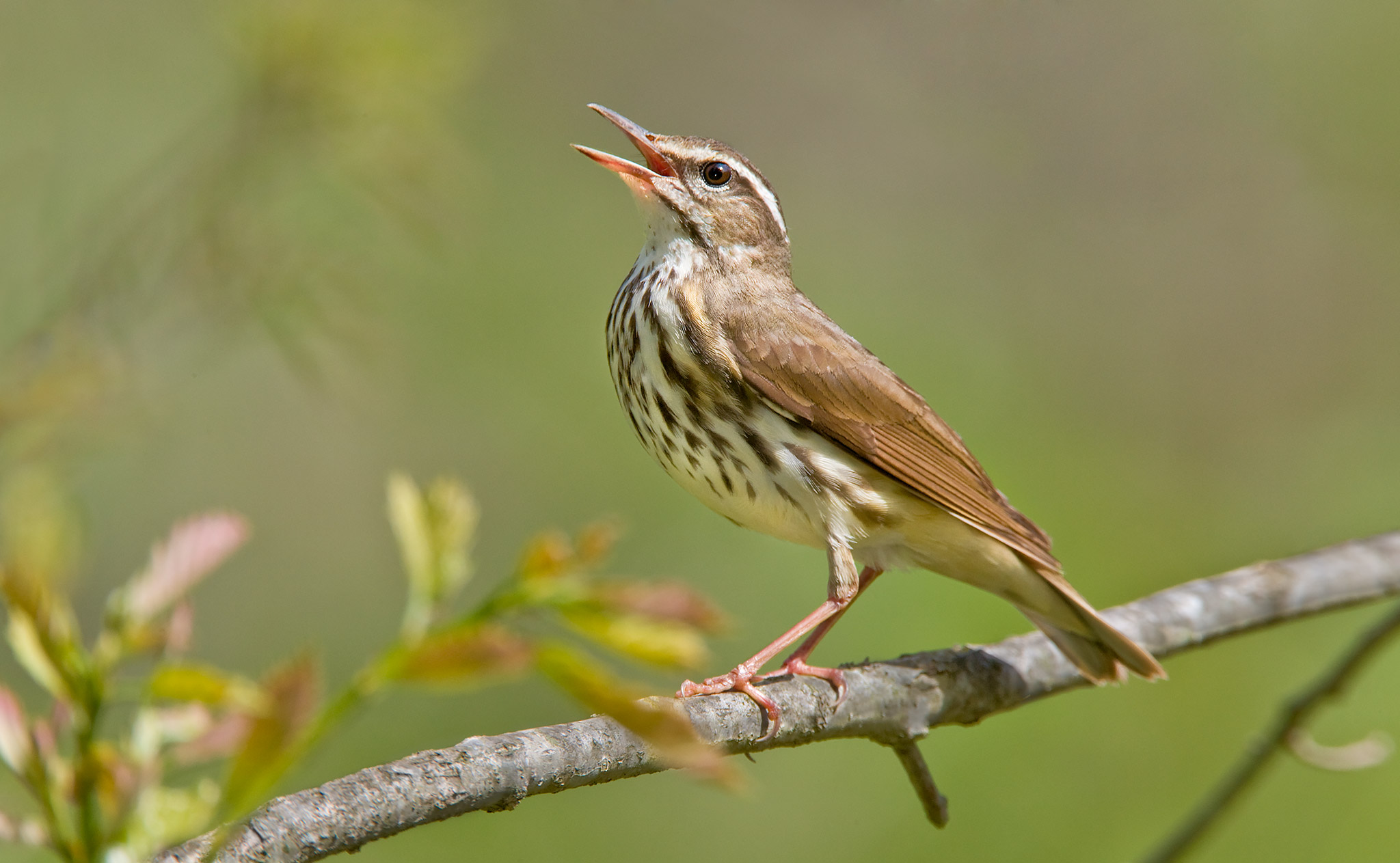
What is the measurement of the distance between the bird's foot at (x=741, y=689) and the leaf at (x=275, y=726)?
2139mm

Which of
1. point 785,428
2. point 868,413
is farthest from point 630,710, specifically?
point 868,413

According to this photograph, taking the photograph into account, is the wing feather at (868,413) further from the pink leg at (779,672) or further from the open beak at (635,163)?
the open beak at (635,163)

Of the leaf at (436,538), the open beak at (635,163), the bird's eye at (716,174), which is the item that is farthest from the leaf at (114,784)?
the bird's eye at (716,174)

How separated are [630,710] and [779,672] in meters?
2.91

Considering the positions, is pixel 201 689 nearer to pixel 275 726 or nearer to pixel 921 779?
→ pixel 275 726

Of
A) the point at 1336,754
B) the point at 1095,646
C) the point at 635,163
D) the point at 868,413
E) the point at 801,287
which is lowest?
the point at 1336,754

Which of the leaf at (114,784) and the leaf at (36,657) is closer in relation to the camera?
the leaf at (36,657)

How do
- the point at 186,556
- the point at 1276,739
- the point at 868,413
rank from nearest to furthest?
the point at 186,556
the point at 1276,739
the point at 868,413

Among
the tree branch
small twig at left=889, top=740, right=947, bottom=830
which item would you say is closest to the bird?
the tree branch

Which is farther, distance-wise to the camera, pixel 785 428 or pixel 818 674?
pixel 785 428

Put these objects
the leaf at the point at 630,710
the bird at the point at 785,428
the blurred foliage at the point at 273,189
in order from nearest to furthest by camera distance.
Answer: the leaf at the point at 630,710, the blurred foliage at the point at 273,189, the bird at the point at 785,428

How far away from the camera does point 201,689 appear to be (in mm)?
1102

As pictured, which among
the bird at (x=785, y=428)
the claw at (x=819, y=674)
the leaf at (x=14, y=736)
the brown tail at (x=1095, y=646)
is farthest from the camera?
the brown tail at (x=1095, y=646)

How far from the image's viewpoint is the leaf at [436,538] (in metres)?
1.28
